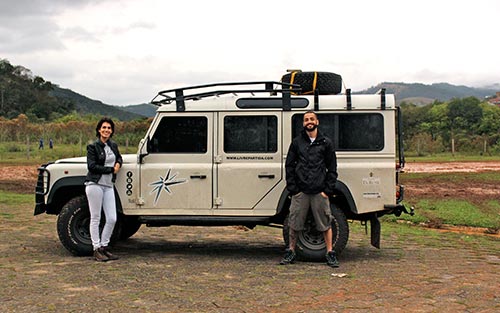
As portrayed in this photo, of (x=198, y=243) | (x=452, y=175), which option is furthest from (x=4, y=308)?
(x=452, y=175)

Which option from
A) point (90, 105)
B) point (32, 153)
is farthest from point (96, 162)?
point (90, 105)

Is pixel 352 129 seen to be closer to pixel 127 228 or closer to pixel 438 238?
pixel 438 238

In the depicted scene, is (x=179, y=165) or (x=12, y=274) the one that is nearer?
(x=12, y=274)

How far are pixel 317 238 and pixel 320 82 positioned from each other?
2188mm

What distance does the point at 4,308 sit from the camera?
5.45m

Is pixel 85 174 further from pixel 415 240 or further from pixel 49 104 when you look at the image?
pixel 49 104

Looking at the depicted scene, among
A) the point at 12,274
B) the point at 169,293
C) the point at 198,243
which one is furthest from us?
the point at 198,243

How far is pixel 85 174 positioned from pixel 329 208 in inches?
131

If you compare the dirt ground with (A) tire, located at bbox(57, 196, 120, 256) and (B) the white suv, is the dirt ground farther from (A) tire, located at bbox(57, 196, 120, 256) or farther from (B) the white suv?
(B) the white suv

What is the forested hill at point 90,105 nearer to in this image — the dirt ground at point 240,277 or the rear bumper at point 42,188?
the dirt ground at point 240,277

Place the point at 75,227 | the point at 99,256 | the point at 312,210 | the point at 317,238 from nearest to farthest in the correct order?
the point at 312,210 → the point at 99,256 → the point at 317,238 → the point at 75,227

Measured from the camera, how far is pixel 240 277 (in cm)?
677

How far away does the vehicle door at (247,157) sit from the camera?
7816 mm

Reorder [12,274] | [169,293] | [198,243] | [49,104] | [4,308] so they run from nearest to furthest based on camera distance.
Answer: [4,308] → [169,293] → [12,274] → [198,243] → [49,104]
